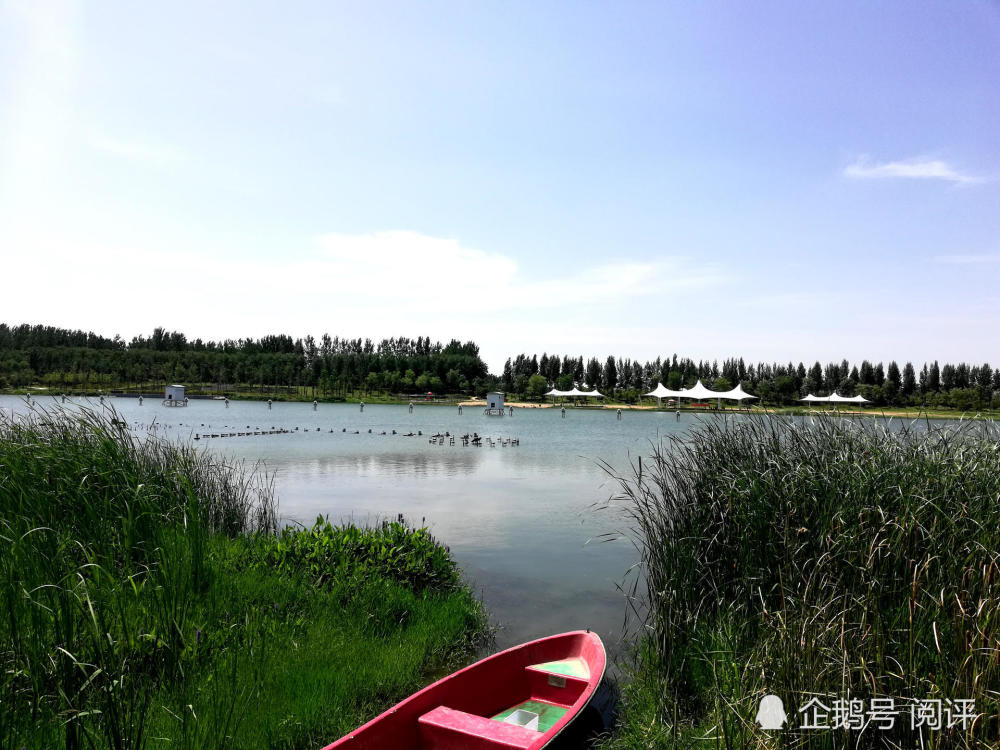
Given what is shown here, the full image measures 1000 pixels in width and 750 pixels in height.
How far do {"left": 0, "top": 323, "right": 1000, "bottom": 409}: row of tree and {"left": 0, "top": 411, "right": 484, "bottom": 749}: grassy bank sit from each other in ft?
284

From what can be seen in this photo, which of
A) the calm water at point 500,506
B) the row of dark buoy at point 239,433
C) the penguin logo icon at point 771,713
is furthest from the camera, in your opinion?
the row of dark buoy at point 239,433

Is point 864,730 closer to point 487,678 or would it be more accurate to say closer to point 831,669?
point 831,669

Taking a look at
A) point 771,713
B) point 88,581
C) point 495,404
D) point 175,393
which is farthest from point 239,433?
point 495,404

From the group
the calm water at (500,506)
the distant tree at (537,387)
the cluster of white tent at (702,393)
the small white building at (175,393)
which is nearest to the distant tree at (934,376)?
the cluster of white tent at (702,393)

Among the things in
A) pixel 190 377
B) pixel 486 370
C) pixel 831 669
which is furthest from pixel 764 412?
pixel 486 370

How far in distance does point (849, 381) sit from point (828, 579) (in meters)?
108

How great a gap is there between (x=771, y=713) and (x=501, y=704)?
111 inches

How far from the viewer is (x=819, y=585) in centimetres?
488

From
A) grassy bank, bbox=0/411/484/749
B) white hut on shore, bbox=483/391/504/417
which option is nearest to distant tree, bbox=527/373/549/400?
white hut on shore, bbox=483/391/504/417

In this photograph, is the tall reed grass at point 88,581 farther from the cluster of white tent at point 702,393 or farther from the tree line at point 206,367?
the tree line at point 206,367

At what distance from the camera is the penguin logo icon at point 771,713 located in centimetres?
348

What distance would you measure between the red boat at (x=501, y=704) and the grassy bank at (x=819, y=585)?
514mm

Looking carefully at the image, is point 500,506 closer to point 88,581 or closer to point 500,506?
point 500,506

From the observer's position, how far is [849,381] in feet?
326
